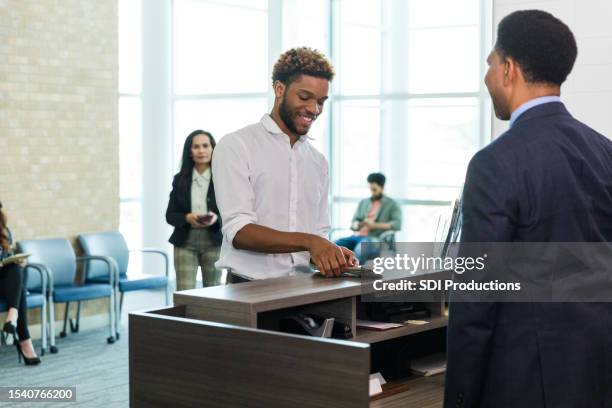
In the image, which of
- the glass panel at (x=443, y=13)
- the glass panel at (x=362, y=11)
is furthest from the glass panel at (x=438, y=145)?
the glass panel at (x=362, y=11)

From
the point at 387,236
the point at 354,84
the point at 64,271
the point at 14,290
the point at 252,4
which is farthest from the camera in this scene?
the point at 252,4

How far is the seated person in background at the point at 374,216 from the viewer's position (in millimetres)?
8742

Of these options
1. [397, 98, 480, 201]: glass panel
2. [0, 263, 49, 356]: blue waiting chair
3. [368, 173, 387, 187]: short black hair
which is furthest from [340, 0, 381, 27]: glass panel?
[0, 263, 49, 356]: blue waiting chair

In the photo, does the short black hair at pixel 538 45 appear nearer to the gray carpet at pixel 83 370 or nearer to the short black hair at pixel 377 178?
the gray carpet at pixel 83 370

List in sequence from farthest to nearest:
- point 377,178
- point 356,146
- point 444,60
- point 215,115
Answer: point 215,115
point 356,146
point 444,60
point 377,178

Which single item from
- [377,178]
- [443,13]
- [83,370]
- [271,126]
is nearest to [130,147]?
[377,178]

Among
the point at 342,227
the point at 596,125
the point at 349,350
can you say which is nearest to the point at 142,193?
the point at 342,227

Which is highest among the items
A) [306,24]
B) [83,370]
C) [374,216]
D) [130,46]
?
[306,24]

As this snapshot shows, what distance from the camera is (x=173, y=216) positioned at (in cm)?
646

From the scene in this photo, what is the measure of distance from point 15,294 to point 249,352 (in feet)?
14.6

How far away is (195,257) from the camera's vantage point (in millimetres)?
6434

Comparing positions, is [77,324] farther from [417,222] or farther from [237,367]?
[237,367]

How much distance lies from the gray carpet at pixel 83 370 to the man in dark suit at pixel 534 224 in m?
3.49

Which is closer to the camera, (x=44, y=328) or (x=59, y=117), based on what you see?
(x=44, y=328)
